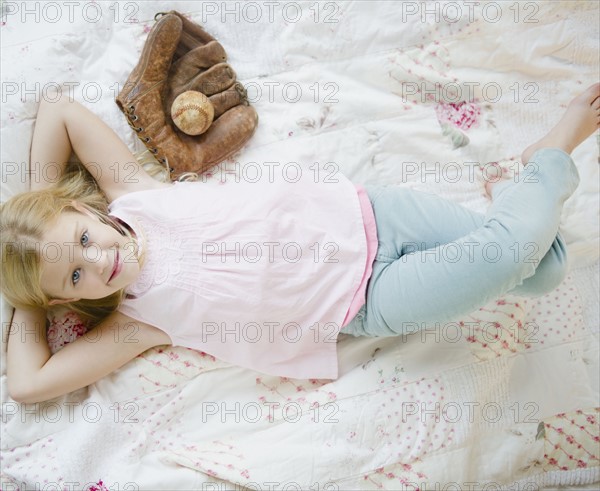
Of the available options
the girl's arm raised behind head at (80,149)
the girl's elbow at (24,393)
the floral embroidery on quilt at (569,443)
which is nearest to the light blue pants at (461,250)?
the floral embroidery on quilt at (569,443)

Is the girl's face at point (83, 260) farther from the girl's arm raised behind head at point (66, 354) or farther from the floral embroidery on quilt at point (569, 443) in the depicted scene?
the floral embroidery on quilt at point (569, 443)

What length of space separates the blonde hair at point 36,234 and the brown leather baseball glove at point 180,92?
165mm

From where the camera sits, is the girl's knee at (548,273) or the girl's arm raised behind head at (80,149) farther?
the girl's arm raised behind head at (80,149)

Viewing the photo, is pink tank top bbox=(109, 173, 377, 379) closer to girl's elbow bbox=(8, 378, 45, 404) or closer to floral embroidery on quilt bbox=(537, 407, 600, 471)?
girl's elbow bbox=(8, 378, 45, 404)

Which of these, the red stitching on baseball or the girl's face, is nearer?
the girl's face

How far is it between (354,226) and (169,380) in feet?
1.51

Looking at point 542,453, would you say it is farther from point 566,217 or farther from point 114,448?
point 114,448

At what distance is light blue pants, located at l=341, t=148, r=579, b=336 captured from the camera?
3.25 feet

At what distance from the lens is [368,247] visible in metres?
1.12

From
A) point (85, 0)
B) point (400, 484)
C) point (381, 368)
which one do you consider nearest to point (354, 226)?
point (381, 368)

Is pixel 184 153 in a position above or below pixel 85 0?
below

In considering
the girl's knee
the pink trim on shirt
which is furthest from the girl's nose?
the girl's knee

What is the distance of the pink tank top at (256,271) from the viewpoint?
108 centimetres

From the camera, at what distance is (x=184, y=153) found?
118 cm
